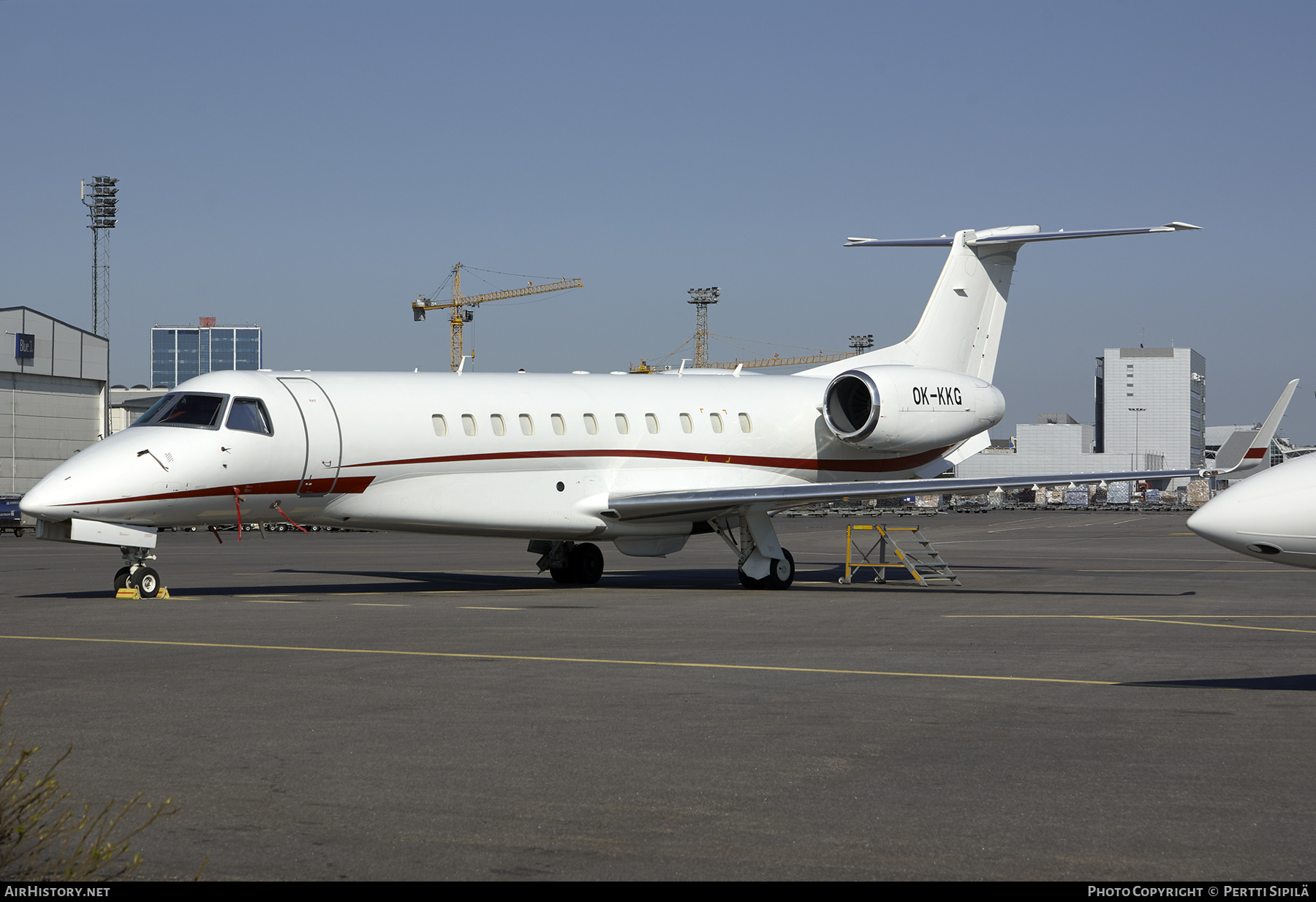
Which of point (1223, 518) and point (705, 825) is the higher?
point (1223, 518)

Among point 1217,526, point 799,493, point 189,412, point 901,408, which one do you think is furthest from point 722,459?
point 1217,526

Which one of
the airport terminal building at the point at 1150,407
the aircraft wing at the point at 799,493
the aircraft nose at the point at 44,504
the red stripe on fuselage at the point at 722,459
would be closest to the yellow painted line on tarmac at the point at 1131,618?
the aircraft wing at the point at 799,493

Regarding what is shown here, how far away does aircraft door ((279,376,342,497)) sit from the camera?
1903 centimetres

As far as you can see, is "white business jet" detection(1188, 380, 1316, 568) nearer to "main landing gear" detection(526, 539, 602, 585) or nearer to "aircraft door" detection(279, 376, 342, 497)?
"aircraft door" detection(279, 376, 342, 497)

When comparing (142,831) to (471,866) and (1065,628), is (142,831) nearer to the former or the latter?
(471,866)

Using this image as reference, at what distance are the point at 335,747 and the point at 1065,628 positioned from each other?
962cm

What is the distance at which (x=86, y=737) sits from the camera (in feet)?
26.8

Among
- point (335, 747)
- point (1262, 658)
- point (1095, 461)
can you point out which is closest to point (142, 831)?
point (335, 747)

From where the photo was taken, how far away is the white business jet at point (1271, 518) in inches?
369

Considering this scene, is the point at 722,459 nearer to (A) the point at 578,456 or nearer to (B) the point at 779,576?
(B) the point at 779,576

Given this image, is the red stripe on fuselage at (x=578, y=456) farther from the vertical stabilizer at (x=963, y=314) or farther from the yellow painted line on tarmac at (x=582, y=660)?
the yellow painted line on tarmac at (x=582, y=660)

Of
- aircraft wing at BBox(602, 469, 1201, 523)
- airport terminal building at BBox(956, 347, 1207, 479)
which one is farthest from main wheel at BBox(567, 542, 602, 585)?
airport terminal building at BBox(956, 347, 1207, 479)

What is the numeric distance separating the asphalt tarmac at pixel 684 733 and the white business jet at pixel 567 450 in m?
1.54

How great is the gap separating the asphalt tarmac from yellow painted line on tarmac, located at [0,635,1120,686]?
6 cm
